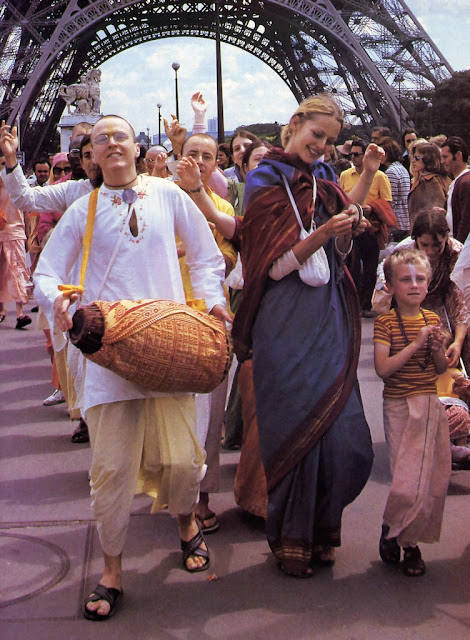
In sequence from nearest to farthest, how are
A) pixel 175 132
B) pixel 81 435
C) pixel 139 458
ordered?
pixel 139 458 < pixel 175 132 < pixel 81 435

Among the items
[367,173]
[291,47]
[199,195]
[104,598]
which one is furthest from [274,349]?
[291,47]

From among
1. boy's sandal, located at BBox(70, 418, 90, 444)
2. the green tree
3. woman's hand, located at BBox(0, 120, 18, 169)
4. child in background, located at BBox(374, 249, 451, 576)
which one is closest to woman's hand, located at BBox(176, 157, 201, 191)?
child in background, located at BBox(374, 249, 451, 576)

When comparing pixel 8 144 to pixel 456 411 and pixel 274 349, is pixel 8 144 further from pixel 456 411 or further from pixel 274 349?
pixel 456 411

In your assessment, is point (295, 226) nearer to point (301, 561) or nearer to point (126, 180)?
point (126, 180)

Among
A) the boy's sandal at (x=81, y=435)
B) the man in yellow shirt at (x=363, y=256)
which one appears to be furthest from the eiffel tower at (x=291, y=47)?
the boy's sandal at (x=81, y=435)

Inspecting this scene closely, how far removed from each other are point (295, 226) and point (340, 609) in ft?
4.66

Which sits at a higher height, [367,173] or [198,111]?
[198,111]

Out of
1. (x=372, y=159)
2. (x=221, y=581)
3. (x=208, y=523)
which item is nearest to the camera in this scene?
(x=221, y=581)

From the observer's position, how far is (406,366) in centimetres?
382

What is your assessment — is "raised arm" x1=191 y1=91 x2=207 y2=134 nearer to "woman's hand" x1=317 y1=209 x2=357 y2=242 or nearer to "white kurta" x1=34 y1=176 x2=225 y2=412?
"white kurta" x1=34 y1=176 x2=225 y2=412

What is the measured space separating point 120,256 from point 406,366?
4.07 feet

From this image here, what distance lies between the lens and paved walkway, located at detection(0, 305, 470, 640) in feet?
10.3

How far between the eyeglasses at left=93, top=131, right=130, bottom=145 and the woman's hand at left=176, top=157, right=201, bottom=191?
0.37 meters

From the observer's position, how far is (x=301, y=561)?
3.55 m
